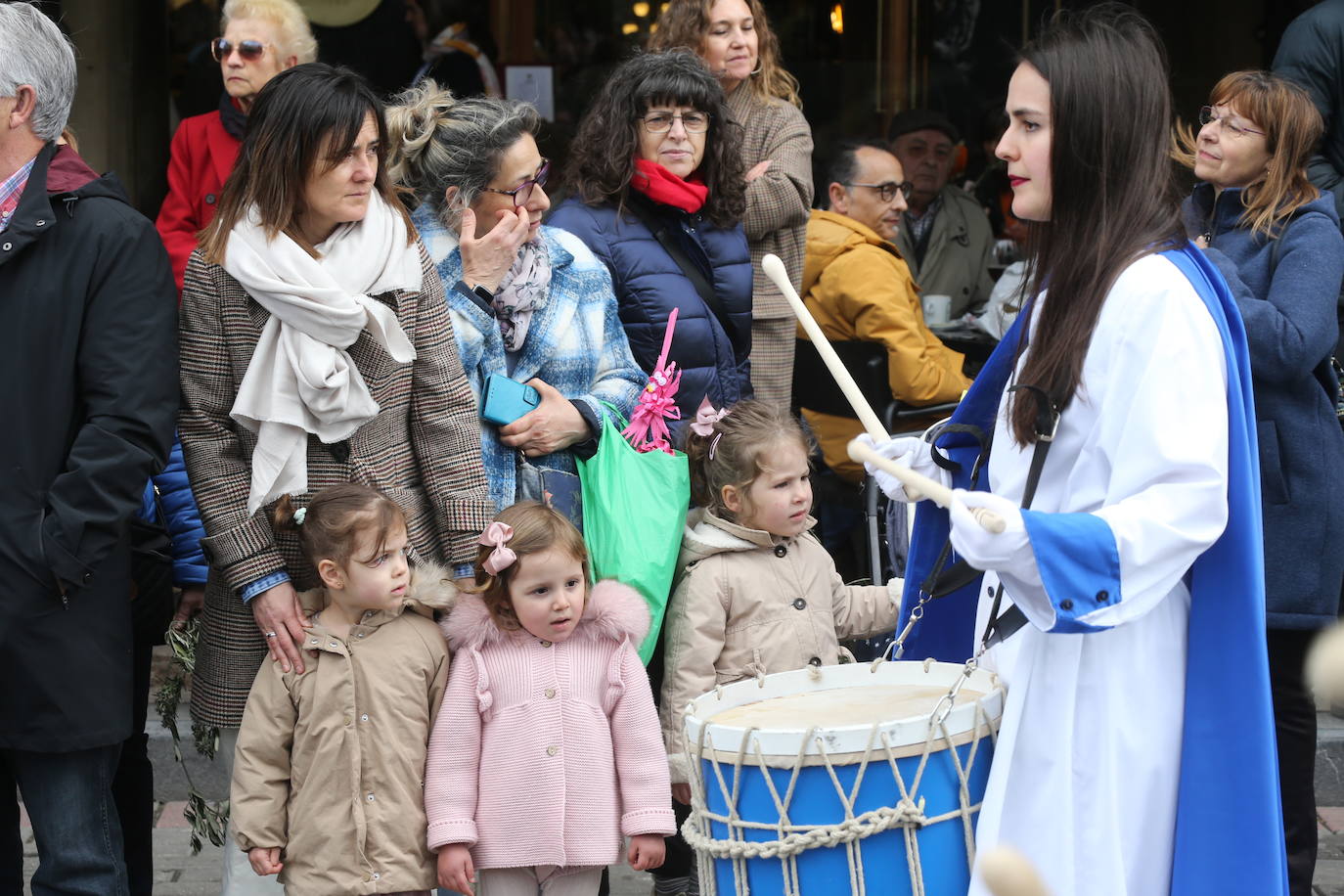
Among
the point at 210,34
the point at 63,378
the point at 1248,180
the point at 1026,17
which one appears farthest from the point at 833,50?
the point at 63,378

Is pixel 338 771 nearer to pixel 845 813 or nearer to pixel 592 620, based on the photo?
pixel 592 620

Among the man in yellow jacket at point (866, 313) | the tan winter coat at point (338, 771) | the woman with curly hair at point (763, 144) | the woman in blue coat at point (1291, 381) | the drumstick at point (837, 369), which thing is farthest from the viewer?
the man in yellow jacket at point (866, 313)

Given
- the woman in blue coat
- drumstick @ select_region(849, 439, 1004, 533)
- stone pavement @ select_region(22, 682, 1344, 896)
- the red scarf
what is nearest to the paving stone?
stone pavement @ select_region(22, 682, 1344, 896)

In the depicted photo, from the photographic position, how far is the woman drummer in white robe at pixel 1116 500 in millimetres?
2238


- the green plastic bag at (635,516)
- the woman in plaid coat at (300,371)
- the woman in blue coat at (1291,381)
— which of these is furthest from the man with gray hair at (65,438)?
the woman in blue coat at (1291,381)

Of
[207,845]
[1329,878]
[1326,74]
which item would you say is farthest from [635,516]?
[1326,74]

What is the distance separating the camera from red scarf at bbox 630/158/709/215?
4.08m

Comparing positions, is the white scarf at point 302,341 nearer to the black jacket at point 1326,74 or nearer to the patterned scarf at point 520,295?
the patterned scarf at point 520,295

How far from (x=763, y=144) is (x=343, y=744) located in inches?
99.6

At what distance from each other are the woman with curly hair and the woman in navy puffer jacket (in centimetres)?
31

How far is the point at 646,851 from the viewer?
3.33 meters

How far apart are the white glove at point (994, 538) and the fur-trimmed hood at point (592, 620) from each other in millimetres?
1296

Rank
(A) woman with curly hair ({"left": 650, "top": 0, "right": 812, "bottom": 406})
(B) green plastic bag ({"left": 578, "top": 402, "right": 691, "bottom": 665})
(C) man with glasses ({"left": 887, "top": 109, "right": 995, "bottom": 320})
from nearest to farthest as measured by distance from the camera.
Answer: (B) green plastic bag ({"left": 578, "top": 402, "right": 691, "bottom": 665}) < (A) woman with curly hair ({"left": 650, "top": 0, "right": 812, "bottom": 406}) < (C) man with glasses ({"left": 887, "top": 109, "right": 995, "bottom": 320})

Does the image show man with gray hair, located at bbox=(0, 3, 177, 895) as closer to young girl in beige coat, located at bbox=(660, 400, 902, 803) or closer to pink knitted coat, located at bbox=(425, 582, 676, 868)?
pink knitted coat, located at bbox=(425, 582, 676, 868)
